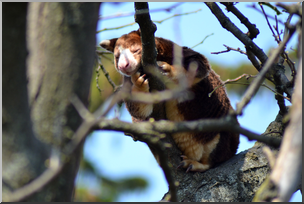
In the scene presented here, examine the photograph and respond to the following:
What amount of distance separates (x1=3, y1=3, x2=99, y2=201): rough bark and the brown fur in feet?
5.75

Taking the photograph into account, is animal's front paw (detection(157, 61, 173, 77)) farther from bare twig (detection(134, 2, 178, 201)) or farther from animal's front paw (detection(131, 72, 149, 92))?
bare twig (detection(134, 2, 178, 201))

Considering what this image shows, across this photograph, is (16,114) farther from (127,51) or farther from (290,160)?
(127,51)

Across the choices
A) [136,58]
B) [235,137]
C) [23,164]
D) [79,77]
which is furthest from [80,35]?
[235,137]

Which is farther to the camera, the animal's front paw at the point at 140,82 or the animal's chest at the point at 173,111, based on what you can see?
the animal's chest at the point at 173,111

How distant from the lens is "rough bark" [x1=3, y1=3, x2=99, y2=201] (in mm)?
1636

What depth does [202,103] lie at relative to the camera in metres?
3.97

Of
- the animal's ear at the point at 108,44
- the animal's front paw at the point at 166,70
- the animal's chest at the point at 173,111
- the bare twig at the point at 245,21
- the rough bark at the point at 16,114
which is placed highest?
the bare twig at the point at 245,21

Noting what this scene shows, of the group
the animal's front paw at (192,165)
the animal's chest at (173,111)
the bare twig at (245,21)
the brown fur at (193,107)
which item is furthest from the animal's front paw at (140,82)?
the bare twig at (245,21)

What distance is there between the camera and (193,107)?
12.8ft

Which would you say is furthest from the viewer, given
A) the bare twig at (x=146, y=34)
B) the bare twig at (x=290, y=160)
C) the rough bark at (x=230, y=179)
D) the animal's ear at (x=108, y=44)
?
the animal's ear at (x=108, y=44)

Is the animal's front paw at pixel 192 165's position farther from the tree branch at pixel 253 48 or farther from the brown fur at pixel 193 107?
the tree branch at pixel 253 48

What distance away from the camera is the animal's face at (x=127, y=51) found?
3.67 m

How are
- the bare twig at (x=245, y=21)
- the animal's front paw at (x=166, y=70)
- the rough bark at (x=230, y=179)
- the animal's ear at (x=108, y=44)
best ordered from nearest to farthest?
the rough bark at (x=230, y=179)
the bare twig at (x=245, y=21)
the animal's front paw at (x=166, y=70)
the animal's ear at (x=108, y=44)

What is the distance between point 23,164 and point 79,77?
57cm
